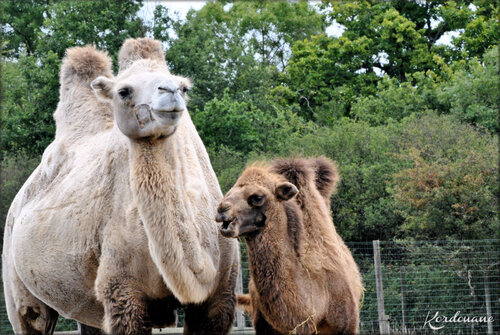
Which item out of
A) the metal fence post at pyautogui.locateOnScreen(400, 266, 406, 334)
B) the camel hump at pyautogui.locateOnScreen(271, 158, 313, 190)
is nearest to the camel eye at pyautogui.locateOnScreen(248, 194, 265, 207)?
the camel hump at pyautogui.locateOnScreen(271, 158, 313, 190)

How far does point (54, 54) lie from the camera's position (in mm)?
18188

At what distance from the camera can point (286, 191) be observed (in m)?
5.11

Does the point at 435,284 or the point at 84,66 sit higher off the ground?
the point at 84,66

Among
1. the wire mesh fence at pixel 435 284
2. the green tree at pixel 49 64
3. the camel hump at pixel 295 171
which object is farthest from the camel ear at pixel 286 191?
the green tree at pixel 49 64

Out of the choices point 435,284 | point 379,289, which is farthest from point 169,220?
point 435,284

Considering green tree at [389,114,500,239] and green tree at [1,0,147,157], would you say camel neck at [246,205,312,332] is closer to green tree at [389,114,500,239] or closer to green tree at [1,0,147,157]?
green tree at [389,114,500,239]

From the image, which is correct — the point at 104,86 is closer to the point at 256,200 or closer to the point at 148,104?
the point at 148,104

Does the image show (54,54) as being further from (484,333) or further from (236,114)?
(484,333)

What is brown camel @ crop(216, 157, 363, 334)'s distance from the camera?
4.86 meters

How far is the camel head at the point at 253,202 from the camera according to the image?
477cm

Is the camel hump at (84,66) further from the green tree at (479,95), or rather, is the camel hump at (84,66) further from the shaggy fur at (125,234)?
the green tree at (479,95)

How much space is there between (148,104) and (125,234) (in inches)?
33.6

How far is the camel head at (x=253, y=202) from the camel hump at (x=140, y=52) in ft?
3.73

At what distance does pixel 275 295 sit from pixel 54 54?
1463 cm
